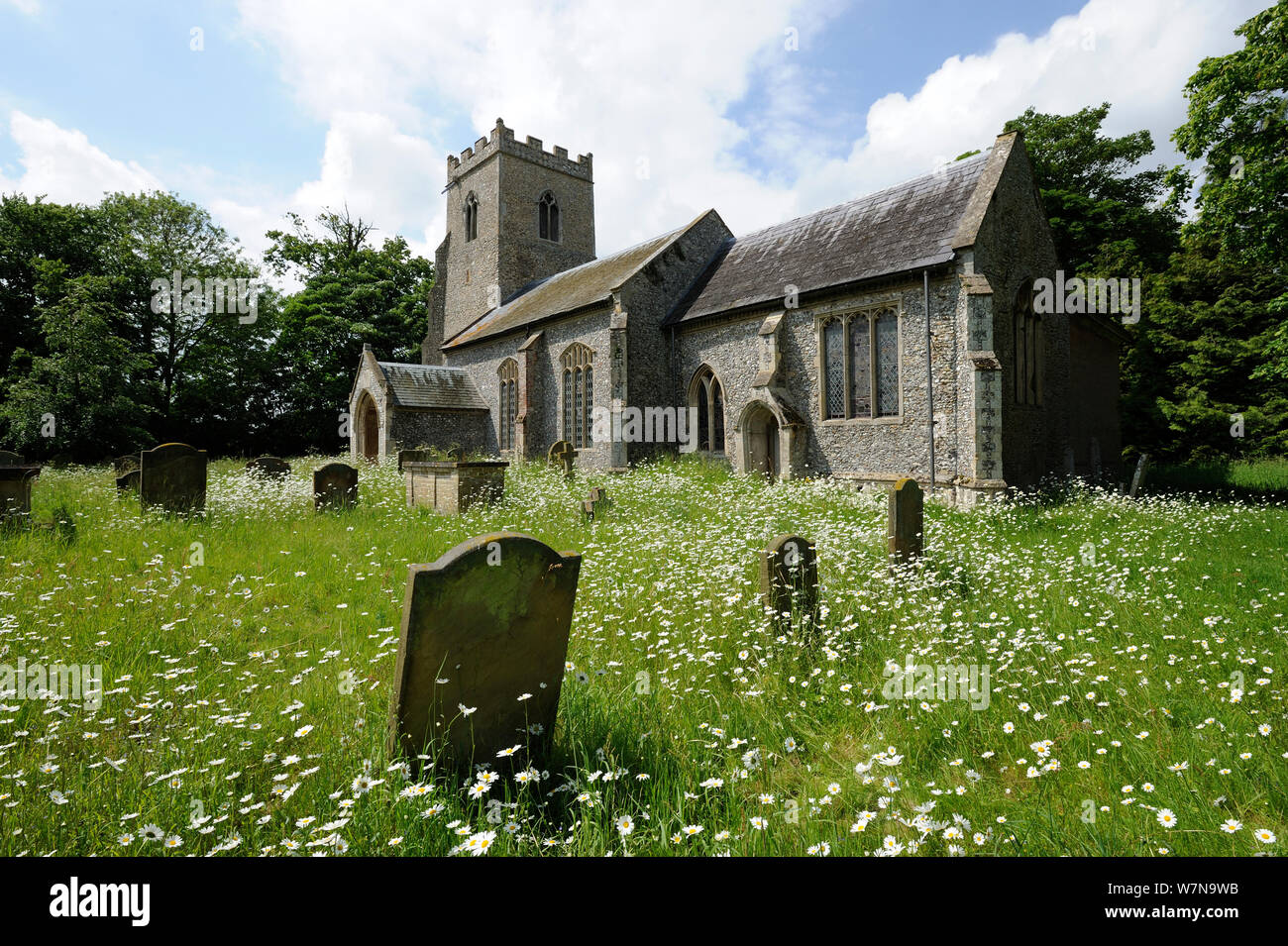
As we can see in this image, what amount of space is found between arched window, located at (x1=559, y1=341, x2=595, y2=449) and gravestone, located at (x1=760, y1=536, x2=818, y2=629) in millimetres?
14427

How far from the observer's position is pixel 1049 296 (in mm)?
14359

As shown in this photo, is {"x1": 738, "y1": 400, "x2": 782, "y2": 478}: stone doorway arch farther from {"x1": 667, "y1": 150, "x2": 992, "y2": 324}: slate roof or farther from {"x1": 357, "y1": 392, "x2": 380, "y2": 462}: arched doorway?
{"x1": 357, "y1": 392, "x2": 380, "y2": 462}: arched doorway

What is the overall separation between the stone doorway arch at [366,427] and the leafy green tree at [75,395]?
6.50 metres

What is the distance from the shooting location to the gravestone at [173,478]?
8516mm

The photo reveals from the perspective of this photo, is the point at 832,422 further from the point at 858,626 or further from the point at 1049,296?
the point at 858,626

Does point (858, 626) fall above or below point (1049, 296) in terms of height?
below

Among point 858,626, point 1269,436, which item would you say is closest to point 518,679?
point 858,626

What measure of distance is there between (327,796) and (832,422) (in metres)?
13.5

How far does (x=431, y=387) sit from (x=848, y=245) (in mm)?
15667

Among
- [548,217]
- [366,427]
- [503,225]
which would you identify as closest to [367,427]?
[366,427]

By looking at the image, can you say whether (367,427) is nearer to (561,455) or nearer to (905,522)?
(561,455)

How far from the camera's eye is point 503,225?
90.0 feet
